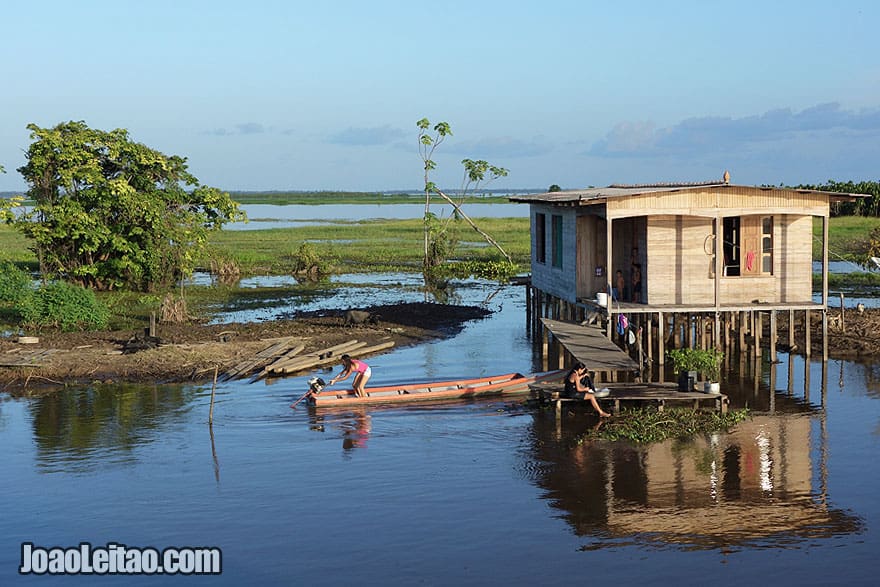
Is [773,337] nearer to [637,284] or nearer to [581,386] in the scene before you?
[637,284]

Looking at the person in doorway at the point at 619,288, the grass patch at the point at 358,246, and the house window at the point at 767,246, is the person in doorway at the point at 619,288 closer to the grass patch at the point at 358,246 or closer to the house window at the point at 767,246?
the house window at the point at 767,246

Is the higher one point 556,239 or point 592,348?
point 556,239

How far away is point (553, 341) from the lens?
28438 millimetres

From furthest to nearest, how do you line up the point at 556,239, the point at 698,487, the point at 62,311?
the point at 62,311
the point at 556,239
the point at 698,487

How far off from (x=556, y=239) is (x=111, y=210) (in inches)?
738

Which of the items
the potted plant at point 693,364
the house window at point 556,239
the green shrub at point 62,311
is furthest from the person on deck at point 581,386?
the green shrub at point 62,311

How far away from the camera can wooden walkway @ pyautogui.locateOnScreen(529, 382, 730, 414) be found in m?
18.6

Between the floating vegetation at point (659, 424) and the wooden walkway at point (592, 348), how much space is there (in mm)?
938

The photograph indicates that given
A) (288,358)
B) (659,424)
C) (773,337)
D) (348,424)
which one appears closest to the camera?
(659,424)

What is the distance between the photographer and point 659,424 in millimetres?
17875

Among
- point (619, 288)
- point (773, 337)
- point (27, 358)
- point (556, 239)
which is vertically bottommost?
point (27, 358)

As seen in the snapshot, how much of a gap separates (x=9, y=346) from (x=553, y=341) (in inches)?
575

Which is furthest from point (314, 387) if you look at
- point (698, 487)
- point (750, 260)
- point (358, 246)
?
point (358, 246)

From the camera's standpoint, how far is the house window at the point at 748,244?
78.2ft
